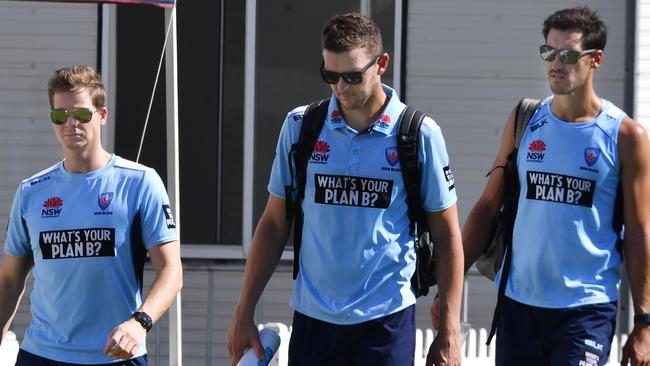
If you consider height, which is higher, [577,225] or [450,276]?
[577,225]

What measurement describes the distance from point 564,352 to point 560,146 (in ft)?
2.62

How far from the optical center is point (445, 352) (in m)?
4.82

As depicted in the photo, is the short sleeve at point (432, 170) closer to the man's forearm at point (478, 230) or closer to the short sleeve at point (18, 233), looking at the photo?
the man's forearm at point (478, 230)

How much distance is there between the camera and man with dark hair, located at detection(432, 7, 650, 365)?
5.23 m

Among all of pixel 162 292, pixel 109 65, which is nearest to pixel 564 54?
pixel 162 292

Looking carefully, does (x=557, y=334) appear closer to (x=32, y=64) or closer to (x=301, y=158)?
(x=301, y=158)

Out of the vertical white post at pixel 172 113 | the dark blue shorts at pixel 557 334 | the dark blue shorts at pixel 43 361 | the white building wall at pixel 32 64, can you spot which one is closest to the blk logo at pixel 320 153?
the dark blue shorts at pixel 43 361

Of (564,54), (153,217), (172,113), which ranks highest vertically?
(564,54)

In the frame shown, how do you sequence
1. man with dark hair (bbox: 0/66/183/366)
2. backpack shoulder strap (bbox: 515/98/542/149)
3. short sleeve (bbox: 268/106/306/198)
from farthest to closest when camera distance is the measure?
backpack shoulder strap (bbox: 515/98/542/149) < short sleeve (bbox: 268/106/306/198) < man with dark hair (bbox: 0/66/183/366)

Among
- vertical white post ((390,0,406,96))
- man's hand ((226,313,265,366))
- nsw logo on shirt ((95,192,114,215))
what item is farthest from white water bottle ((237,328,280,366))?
vertical white post ((390,0,406,96))

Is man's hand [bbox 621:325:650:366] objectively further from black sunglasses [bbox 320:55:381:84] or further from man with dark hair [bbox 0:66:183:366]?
man with dark hair [bbox 0:66:183:366]

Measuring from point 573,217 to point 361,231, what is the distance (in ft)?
3.06

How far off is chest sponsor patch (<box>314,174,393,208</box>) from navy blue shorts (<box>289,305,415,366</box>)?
411 mm

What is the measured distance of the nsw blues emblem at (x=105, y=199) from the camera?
4.94 m
